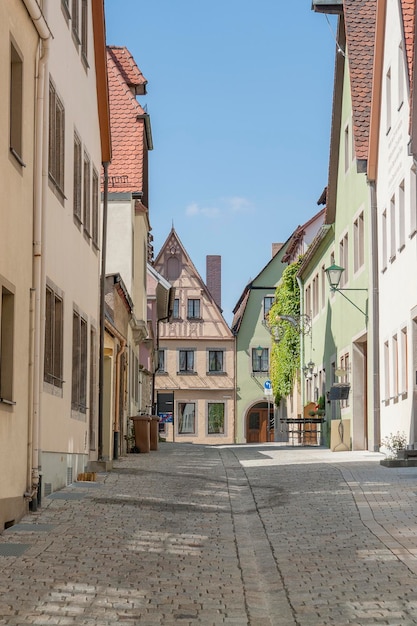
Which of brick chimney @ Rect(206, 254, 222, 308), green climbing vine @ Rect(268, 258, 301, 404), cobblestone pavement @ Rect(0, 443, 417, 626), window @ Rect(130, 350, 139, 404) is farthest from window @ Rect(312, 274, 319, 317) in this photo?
brick chimney @ Rect(206, 254, 222, 308)

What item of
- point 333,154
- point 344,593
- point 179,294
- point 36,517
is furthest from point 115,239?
point 179,294

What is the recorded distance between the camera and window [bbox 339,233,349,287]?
3222 centimetres

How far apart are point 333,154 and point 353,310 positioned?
5.01 meters

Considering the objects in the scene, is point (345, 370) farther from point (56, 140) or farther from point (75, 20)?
point (56, 140)

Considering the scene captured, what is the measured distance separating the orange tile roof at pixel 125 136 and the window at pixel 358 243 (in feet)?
19.5

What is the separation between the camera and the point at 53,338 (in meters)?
16.5

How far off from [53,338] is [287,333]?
1241 inches

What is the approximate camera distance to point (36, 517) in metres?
13.0

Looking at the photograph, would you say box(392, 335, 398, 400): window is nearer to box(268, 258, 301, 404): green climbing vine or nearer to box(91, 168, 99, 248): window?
box(91, 168, 99, 248): window

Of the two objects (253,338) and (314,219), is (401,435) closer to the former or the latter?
(314,219)

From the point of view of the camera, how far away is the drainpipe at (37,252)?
44.2 feet

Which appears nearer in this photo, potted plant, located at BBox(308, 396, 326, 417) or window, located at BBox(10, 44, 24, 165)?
window, located at BBox(10, 44, 24, 165)

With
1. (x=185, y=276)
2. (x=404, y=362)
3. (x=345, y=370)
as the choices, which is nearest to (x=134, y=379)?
(x=345, y=370)

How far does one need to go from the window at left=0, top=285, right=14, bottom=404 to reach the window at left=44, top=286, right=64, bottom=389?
3141 mm
